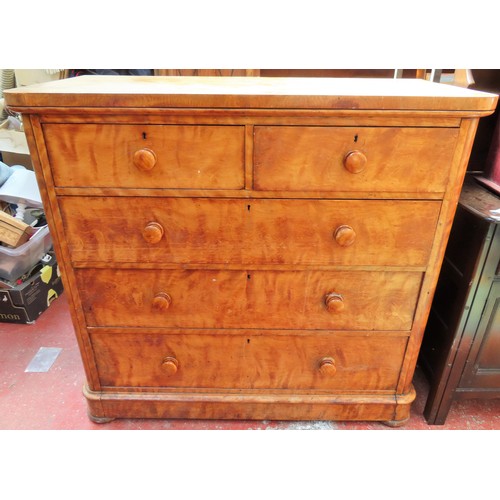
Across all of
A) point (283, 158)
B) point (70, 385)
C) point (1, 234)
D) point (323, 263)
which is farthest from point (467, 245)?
point (1, 234)

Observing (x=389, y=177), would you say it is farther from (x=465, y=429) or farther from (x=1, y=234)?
(x=1, y=234)

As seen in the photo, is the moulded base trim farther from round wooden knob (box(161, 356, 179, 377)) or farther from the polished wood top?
the polished wood top

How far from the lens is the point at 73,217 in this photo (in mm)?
1107

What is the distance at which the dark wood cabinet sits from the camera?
1.18m

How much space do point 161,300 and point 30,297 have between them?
1.02 metres

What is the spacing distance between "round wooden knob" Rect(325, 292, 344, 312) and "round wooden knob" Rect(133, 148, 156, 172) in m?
0.63

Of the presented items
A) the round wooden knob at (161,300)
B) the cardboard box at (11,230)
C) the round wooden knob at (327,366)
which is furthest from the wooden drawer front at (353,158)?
the cardboard box at (11,230)

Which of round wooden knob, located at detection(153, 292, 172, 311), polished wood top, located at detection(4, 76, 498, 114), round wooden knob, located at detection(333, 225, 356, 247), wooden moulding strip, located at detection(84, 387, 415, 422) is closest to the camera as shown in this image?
polished wood top, located at detection(4, 76, 498, 114)

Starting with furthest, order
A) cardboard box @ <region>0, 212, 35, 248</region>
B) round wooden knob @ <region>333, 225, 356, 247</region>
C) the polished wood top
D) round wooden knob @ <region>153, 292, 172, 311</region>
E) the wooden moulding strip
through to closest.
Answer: cardboard box @ <region>0, 212, 35, 248</region>
the wooden moulding strip
round wooden knob @ <region>153, 292, 172, 311</region>
round wooden knob @ <region>333, 225, 356, 247</region>
the polished wood top

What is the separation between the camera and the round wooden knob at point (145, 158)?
1.01 metres

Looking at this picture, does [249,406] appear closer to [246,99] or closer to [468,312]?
[468,312]

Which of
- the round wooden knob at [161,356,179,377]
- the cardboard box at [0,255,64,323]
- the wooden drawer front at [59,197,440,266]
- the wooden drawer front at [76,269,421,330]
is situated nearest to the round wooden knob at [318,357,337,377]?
the wooden drawer front at [76,269,421,330]

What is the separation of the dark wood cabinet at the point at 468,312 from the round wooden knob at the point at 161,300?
36.2 inches

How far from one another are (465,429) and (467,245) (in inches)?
27.1
